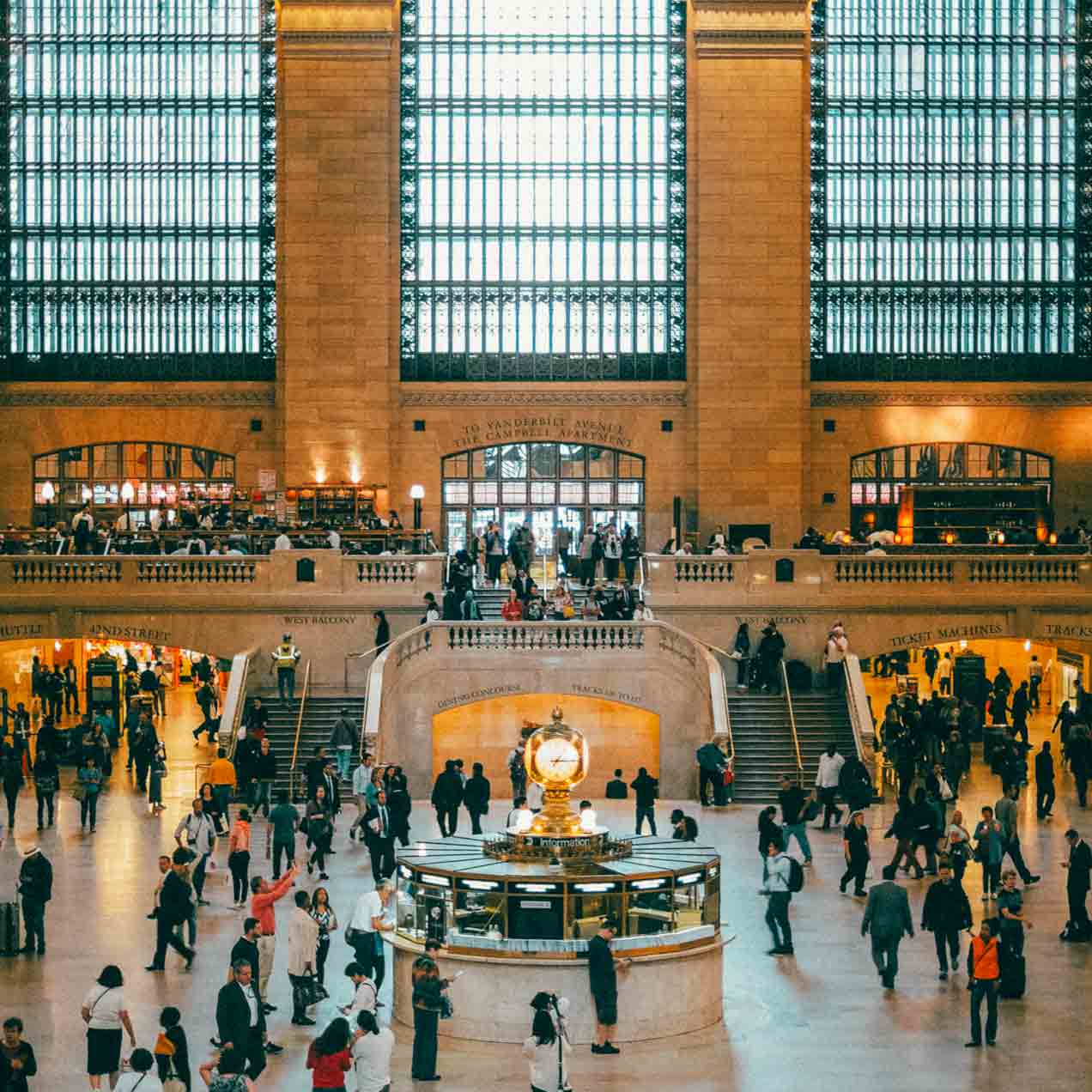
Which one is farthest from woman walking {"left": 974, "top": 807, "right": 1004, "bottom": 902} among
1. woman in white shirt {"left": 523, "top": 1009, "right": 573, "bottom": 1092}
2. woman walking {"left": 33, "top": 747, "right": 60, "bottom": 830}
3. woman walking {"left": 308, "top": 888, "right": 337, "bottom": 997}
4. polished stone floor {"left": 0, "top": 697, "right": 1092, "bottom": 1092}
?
woman walking {"left": 33, "top": 747, "right": 60, "bottom": 830}

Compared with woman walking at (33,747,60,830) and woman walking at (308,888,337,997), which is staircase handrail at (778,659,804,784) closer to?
woman walking at (33,747,60,830)

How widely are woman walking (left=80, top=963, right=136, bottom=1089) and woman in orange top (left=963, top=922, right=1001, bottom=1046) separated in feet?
23.6

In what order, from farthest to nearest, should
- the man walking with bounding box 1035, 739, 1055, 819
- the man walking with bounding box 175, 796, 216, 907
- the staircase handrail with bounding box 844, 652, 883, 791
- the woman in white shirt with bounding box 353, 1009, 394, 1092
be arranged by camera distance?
the staircase handrail with bounding box 844, 652, 883, 791, the man walking with bounding box 1035, 739, 1055, 819, the man walking with bounding box 175, 796, 216, 907, the woman in white shirt with bounding box 353, 1009, 394, 1092

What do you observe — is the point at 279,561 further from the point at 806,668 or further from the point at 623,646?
the point at 806,668

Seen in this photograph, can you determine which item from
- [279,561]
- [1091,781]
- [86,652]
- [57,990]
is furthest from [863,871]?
[86,652]

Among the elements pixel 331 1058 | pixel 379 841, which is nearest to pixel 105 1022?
pixel 331 1058

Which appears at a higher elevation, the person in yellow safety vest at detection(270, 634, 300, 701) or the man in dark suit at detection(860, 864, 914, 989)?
the person in yellow safety vest at detection(270, 634, 300, 701)

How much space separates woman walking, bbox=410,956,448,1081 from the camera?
17609 mm

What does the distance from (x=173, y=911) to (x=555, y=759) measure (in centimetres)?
471

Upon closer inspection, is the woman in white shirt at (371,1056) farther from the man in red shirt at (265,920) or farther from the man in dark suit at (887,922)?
the man in dark suit at (887,922)

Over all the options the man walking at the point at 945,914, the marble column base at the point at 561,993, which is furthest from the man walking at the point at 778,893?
the marble column base at the point at 561,993

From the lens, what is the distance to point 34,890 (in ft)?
73.4

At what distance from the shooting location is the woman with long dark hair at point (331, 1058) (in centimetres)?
1523

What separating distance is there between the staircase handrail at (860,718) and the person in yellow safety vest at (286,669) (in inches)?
382
